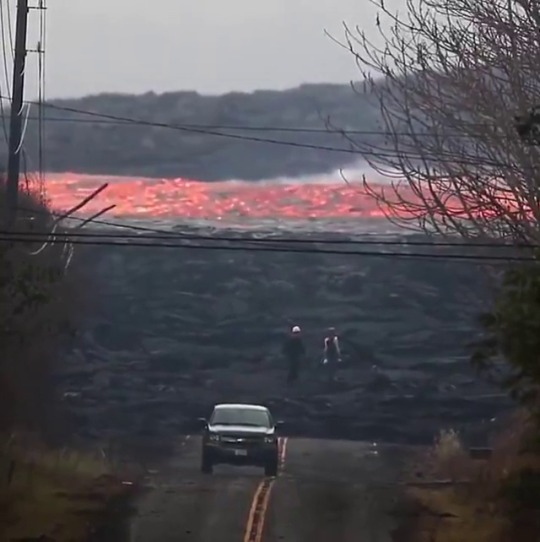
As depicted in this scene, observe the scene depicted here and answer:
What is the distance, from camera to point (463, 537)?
2678cm

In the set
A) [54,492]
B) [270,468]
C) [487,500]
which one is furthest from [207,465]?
[487,500]

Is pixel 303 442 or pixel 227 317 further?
pixel 227 317

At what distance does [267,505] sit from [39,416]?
1326 cm

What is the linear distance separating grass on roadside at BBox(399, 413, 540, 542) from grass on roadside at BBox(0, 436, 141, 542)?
581 cm

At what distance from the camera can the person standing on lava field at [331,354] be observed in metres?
53.5

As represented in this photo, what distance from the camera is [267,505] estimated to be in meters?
29.5

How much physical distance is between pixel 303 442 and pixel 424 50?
77.4 ft

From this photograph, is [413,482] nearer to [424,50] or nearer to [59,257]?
[59,257]

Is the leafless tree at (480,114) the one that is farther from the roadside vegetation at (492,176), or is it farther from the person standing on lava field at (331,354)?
the person standing on lava field at (331,354)

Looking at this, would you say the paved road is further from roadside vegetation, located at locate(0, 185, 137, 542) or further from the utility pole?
the utility pole

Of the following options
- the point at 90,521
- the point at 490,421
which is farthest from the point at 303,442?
the point at 90,521

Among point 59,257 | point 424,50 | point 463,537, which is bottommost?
point 463,537

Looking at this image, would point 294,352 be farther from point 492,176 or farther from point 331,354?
point 492,176

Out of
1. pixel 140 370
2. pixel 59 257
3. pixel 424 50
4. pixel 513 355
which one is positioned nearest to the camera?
pixel 513 355
